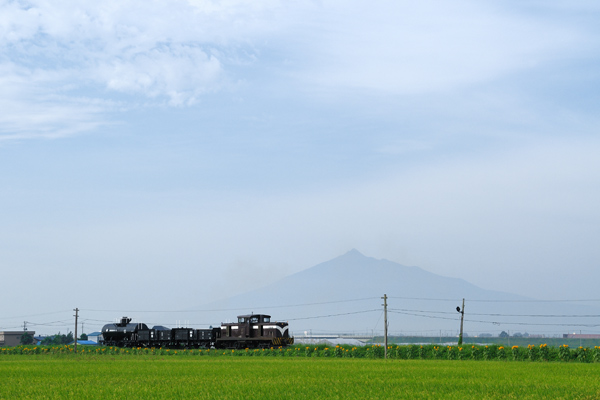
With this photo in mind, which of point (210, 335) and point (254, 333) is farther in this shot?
point (210, 335)

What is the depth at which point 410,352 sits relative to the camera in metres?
58.1

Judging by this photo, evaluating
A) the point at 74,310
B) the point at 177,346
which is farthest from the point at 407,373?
the point at 74,310

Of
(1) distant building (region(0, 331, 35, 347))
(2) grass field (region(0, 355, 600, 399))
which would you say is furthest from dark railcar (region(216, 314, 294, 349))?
(1) distant building (region(0, 331, 35, 347))

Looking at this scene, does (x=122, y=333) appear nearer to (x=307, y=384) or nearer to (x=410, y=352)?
(x=410, y=352)

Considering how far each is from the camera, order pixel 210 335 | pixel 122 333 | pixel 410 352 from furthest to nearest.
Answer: pixel 122 333, pixel 210 335, pixel 410 352

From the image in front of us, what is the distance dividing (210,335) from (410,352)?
32279 millimetres

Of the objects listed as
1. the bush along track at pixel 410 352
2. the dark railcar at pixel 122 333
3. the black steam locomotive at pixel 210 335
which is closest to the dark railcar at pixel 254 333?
the black steam locomotive at pixel 210 335

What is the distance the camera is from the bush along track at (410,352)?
5053 cm

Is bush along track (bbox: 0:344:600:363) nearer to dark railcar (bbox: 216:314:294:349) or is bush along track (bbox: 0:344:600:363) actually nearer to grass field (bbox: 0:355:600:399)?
dark railcar (bbox: 216:314:294:349)

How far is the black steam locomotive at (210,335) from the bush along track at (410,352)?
27.2 ft

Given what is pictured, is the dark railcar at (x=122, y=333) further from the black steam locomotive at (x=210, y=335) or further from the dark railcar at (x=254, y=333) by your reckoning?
the dark railcar at (x=254, y=333)

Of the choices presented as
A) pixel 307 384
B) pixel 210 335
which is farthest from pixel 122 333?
pixel 307 384

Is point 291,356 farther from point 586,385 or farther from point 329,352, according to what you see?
point 586,385

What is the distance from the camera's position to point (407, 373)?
36.6 metres
